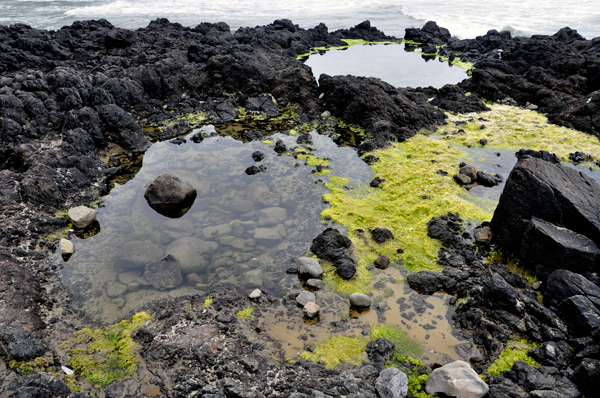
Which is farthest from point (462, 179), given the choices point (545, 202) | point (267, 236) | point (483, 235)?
point (267, 236)

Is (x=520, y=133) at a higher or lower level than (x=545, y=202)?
lower

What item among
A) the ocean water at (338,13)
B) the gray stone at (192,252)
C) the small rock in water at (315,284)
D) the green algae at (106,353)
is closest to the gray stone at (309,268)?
the small rock in water at (315,284)

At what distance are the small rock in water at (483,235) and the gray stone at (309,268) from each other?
12.7 feet

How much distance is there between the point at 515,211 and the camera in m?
7.41

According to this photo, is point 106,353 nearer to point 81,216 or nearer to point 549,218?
point 81,216

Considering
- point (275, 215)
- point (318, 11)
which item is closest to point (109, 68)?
point (275, 215)

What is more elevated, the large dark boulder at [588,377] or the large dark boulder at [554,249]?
the large dark boulder at [554,249]

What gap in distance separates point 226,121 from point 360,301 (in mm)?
10629

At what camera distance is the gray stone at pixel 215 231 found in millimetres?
8578

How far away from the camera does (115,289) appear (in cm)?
709

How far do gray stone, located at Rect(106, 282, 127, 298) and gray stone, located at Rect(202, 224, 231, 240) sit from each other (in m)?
2.13

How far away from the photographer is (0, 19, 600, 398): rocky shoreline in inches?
206

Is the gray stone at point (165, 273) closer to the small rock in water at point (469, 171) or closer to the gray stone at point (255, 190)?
the gray stone at point (255, 190)

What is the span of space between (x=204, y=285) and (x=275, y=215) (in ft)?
9.02
